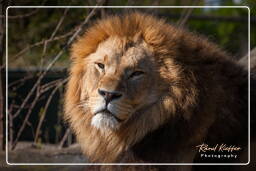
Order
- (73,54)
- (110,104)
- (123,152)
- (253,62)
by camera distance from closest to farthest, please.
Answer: (110,104) → (123,152) → (73,54) → (253,62)

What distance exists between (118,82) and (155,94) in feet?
0.49

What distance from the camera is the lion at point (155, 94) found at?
1.97 metres

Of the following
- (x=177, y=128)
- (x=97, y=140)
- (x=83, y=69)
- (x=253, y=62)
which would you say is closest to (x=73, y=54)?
(x=83, y=69)

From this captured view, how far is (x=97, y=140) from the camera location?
2.12 metres

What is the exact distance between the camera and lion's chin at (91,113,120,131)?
1.93m

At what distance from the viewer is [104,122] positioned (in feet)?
6.37

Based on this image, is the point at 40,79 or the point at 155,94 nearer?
the point at 155,94

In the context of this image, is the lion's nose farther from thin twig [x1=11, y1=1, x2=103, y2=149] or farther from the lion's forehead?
thin twig [x1=11, y1=1, x2=103, y2=149]

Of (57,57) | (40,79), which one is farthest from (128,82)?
(40,79)

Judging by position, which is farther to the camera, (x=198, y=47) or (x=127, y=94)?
(x=198, y=47)

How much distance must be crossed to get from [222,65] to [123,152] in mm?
470

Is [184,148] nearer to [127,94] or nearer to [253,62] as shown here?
[127,94]

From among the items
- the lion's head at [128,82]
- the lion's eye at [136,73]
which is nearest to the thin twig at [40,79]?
the lion's head at [128,82]

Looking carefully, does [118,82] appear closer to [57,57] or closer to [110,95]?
[110,95]
